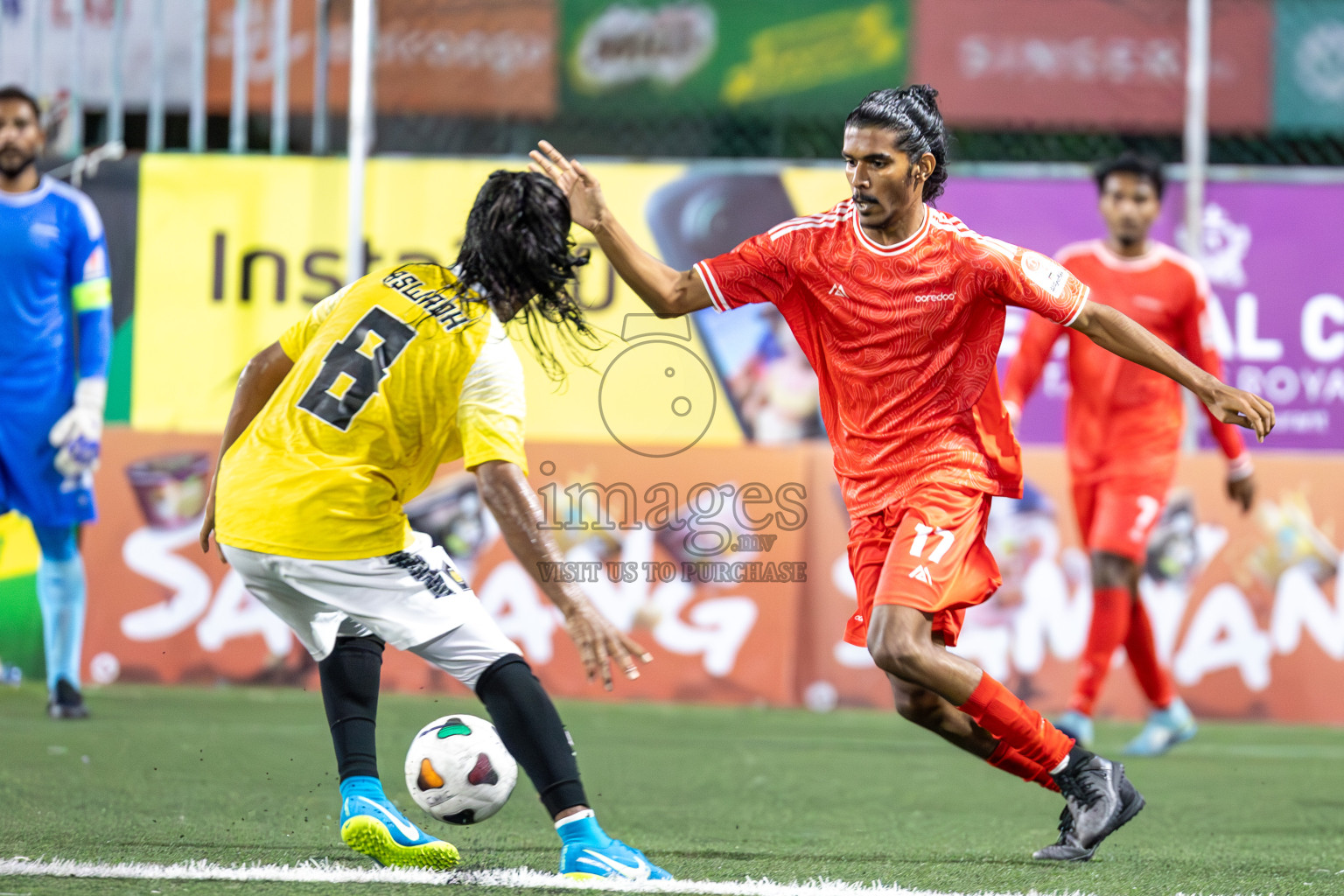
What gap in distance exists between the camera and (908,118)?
13.9 feet

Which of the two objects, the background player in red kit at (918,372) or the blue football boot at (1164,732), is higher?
the background player in red kit at (918,372)

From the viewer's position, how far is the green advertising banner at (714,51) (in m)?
9.56

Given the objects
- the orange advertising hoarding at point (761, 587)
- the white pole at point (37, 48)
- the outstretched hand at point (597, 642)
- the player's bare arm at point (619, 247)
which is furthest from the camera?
the white pole at point (37, 48)

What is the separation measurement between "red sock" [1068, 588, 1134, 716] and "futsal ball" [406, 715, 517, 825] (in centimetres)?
346

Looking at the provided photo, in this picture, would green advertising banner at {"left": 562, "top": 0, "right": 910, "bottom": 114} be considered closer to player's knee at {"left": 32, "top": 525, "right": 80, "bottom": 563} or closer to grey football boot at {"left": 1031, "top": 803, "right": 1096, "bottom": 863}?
player's knee at {"left": 32, "top": 525, "right": 80, "bottom": 563}

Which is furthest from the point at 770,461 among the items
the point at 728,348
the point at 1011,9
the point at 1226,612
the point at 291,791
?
the point at 291,791

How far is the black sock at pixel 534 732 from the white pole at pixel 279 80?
6.56 m

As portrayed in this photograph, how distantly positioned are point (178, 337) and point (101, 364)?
2514mm

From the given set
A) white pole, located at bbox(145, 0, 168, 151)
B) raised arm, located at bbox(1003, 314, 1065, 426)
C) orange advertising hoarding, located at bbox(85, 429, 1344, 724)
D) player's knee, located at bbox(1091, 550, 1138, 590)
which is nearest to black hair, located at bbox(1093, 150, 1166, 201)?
Result: raised arm, located at bbox(1003, 314, 1065, 426)

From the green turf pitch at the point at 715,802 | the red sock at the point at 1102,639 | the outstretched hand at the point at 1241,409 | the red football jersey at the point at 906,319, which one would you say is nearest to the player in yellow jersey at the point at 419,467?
the green turf pitch at the point at 715,802

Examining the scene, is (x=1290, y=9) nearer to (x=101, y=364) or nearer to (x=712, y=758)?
(x=712, y=758)

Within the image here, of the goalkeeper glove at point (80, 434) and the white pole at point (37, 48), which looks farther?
the white pole at point (37, 48)

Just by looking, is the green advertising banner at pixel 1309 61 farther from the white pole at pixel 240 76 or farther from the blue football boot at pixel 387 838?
the blue football boot at pixel 387 838

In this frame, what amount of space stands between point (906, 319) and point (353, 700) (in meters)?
1.65
